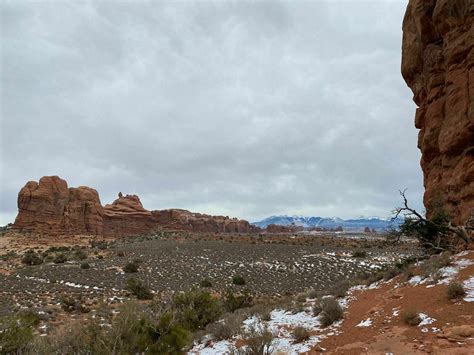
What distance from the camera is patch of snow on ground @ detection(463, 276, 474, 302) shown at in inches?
349

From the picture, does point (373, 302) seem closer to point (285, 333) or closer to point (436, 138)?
point (285, 333)

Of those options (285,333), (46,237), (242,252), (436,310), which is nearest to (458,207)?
(436,310)

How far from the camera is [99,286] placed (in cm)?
2523

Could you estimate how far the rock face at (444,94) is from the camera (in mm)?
14969

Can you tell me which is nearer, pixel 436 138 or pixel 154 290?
pixel 436 138

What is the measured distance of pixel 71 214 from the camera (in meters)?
75.2

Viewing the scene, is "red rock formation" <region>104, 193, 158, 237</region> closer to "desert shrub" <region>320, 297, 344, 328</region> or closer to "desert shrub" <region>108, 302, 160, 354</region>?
"desert shrub" <region>320, 297, 344, 328</region>

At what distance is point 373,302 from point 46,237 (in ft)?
234

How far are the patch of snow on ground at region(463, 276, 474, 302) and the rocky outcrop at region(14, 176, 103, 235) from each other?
75940 mm

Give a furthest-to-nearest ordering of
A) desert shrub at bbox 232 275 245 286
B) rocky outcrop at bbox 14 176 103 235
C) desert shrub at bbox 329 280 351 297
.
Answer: rocky outcrop at bbox 14 176 103 235 → desert shrub at bbox 232 275 245 286 → desert shrub at bbox 329 280 351 297

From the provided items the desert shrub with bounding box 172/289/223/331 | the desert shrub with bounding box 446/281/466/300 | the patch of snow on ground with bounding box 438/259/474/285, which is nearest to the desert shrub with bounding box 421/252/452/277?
the patch of snow on ground with bounding box 438/259/474/285

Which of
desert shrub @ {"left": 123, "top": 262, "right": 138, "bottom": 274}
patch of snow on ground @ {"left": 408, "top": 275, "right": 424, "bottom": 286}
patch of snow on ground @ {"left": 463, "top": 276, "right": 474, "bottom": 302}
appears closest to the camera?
patch of snow on ground @ {"left": 463, "top": 276, "right": 474, "bottom": 302}

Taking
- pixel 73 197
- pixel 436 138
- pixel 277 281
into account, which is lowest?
pixel 277 281

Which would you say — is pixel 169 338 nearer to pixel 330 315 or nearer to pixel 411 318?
pixel 330 315
